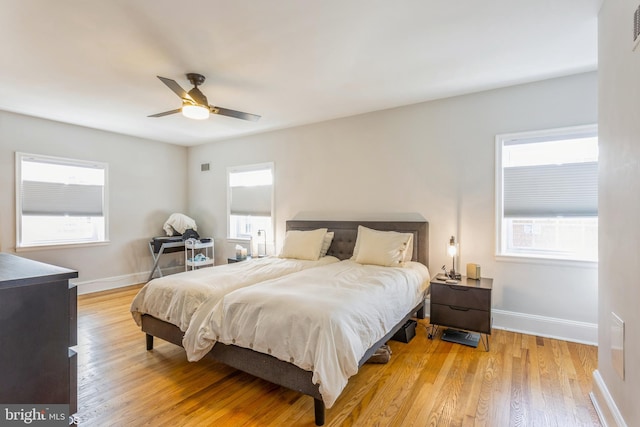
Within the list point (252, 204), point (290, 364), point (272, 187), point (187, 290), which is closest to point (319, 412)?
point (290, 364)

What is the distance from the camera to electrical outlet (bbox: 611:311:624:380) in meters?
1.67

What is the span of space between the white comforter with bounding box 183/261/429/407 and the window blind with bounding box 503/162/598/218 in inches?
64.7

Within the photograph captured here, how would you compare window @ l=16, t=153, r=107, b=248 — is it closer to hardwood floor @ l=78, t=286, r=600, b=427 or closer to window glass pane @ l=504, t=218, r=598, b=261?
hardwood floor @ l=78, t=286, r=600, b=427

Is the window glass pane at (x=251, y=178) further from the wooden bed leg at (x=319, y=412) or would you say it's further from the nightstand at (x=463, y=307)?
the wooden bed leg at (x=319, y=412)

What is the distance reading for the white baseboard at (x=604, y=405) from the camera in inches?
66.5

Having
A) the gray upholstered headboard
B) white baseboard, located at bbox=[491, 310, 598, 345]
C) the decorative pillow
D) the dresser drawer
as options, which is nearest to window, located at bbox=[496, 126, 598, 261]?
white baseboard, located at bbox=[491, 310, 598, 345]

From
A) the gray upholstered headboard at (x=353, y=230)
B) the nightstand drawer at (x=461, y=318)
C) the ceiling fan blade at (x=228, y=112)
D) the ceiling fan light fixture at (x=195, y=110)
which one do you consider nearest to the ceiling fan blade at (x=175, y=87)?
the ceiling fan light fixture at (x=195, y=110)

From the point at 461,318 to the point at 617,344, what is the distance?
127 cm

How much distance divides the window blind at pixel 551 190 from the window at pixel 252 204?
3382mm

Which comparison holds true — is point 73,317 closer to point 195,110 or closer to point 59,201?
point 195,110

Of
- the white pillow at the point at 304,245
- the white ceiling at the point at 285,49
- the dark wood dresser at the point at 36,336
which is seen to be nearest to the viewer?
the dark wood dresser at the point at 36,336

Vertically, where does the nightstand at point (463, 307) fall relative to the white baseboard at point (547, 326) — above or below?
above

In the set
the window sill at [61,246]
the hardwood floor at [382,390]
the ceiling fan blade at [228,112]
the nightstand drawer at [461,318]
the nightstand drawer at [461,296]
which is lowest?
the hardwood floor at [382,390]

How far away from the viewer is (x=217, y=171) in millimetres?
5805
